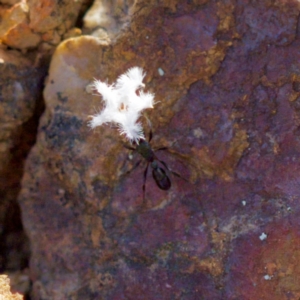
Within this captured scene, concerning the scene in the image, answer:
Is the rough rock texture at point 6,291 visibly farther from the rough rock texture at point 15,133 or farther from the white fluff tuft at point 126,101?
the white fluff tuft at point 126,101

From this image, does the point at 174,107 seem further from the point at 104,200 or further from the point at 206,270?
the point at 206,270

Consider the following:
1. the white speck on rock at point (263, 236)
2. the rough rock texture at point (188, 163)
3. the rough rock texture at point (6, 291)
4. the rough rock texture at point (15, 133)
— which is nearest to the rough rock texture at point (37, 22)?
the rough rock texture at point (15, 133)

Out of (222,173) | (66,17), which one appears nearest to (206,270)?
(222,173)

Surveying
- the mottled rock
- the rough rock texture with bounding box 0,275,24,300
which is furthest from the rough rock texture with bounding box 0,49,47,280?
the mottled rock

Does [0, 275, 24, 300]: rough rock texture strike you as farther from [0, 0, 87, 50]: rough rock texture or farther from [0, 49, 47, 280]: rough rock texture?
[0, 0, 87, 50]: rough rock texture

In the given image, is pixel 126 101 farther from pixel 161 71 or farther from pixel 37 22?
pixel 37 22

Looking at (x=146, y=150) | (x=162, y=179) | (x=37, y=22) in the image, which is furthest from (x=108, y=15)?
(x=162, y=179)
